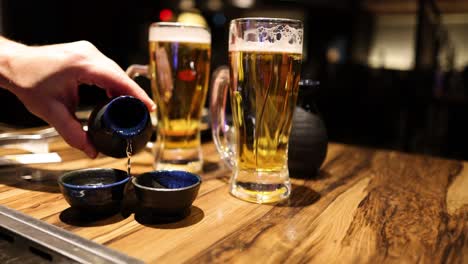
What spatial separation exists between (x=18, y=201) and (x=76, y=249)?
0.29m

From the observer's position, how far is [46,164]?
1041 millimetres

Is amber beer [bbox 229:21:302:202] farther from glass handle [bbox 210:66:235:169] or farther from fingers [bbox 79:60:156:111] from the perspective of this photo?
fingers [bbox 79:60:156:111]

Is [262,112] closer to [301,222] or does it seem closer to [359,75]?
[301,222]

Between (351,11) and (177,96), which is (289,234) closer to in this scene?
(177,96)

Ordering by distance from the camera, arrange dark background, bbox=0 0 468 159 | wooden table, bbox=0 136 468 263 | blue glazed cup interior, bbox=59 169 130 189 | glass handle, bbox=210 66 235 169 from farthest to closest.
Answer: dark background, bbox=0 0 468 159
glass handle, bbox=210 66 235 169
blue glazed cup interior, bbox=59 169 130 189
wooden table, bbox=0 136 468 263

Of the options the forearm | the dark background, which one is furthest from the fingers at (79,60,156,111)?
the dark background

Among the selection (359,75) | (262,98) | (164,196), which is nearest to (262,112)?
(262,98)

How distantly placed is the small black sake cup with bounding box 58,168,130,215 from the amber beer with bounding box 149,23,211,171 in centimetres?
33

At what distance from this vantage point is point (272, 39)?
784 mm

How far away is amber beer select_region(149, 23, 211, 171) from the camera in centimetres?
100

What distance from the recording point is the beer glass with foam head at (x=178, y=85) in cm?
100

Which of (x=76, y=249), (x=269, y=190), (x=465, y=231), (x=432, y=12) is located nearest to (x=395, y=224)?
(x=465, y=231)

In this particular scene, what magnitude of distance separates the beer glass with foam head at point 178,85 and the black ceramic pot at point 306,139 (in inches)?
10.2

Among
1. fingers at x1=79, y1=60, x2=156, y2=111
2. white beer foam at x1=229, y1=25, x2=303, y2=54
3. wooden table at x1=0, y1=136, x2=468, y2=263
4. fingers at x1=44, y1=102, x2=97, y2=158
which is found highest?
white beer foam at x1=229, y1=25, x2=303, y2=54
